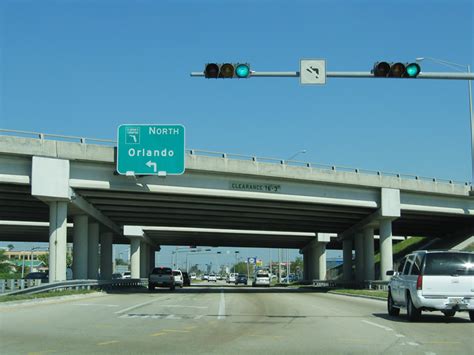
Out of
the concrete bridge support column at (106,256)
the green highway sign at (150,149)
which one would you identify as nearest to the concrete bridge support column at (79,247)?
the green highway sign at (150,149)

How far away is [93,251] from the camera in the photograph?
49.2m

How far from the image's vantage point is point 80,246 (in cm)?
4212

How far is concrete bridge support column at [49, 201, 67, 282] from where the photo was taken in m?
35.0

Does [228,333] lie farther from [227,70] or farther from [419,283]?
[227,70]

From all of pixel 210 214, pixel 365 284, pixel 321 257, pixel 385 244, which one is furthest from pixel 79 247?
pixel 321 257

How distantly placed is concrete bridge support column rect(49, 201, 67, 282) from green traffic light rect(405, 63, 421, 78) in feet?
75.7

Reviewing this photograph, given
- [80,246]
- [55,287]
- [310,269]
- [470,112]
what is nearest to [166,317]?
[55,287]

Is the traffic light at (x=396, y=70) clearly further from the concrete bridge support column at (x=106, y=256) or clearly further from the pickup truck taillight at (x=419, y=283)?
the concrete bridge support column at (x=106, y=256)

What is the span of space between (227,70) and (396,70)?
5010 mm

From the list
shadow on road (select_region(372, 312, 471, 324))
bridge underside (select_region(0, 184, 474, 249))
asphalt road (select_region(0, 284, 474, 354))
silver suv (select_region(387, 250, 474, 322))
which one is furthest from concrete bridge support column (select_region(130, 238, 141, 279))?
silver suv (select_region(387, 250, 474, 322))

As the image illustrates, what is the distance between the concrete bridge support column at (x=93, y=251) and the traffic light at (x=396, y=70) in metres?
33.8

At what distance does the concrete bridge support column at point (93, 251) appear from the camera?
1911 inches

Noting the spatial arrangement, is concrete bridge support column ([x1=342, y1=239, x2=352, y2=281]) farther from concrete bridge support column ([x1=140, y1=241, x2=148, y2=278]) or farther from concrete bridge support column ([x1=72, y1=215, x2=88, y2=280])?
concrete bridge support column ([x1=72, y1=215, x2=88, y2=280])

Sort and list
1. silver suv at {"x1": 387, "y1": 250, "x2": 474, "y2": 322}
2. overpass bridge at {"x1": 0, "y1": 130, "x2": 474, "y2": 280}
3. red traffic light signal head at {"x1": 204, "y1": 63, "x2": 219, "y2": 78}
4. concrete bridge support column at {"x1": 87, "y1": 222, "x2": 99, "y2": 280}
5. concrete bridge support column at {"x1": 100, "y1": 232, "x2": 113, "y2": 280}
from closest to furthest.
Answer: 1. silver suv at {"x1": 387, "y1": 250, "x2": 474, "y2": 322}
2. red traffic light signal head at {"x1": 204, "y1": 63, "x2": 219, "y2": 78}
3. overpass bridge at {"x1": 0, "y1": 130, "x2": 474, "y2": 280}
4. concrete bridge support column at {"x1": 87, "y1": 222, "x2": 99, "y2": 280}
5. concrete bridge support column at {"x1": 100, "y1": 232, "x2": 113, "y2": 280}
